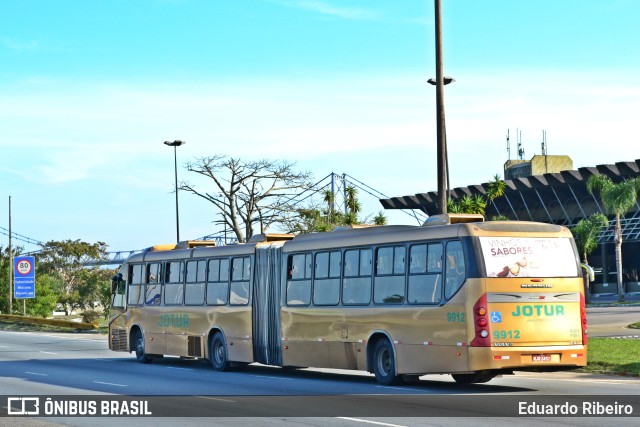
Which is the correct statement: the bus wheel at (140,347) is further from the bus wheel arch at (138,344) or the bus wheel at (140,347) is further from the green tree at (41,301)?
the green tree at (41,301)

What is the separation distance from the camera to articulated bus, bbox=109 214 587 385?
19859 millimetres

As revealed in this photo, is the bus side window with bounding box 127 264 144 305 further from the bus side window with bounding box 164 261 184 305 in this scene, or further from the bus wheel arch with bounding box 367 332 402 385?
the bus wheel arch with bounding box 367 332 402 385

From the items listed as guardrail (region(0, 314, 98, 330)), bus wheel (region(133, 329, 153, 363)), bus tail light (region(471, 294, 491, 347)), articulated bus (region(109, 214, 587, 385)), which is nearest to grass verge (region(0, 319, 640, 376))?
articulated bus (region(109, 214, 587, 385))

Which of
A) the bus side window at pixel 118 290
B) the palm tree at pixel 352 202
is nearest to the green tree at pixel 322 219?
the palm tree at pixel 352 202

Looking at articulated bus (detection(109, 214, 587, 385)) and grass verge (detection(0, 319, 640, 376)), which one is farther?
grass verge (detection(0, 319, 640, 376))

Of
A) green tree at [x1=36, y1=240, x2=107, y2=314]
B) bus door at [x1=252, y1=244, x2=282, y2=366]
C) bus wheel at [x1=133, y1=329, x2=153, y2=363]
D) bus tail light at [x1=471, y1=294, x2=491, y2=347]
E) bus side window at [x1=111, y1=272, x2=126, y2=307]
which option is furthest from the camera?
green tree at [x1=36, y1=240, x2=107, y2=314]

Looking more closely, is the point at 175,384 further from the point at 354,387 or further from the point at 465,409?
the point at 465,409

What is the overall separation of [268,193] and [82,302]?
66.0m

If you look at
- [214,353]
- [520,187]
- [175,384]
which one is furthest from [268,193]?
[175,384]

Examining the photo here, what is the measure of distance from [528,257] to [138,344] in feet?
51.6

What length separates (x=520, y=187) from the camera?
348 feet

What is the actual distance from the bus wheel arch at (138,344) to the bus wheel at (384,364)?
1158 cm

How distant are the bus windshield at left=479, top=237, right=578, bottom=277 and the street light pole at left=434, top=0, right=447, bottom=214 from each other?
684cm

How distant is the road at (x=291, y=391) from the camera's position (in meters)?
16.0
